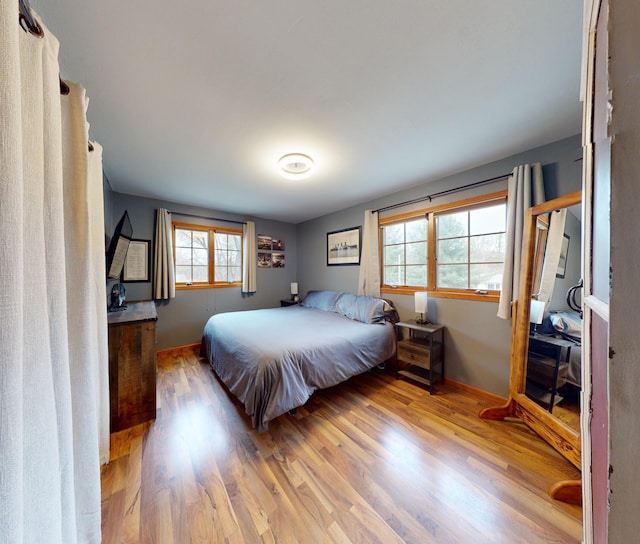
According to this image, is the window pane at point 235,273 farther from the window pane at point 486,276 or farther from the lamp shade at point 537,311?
the lamp shade at point 537,311

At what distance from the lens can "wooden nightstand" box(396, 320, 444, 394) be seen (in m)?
2.41

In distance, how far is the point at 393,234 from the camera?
10.6 ft

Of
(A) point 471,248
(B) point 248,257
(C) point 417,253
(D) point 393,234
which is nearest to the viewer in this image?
(A) point 471,248

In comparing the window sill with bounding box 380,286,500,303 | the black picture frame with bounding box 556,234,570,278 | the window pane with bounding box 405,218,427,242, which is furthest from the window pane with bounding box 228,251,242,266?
the black picture frame with bounding box 556,234,570,278

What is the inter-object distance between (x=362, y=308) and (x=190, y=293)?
8.82 feet

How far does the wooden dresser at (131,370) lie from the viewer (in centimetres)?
182

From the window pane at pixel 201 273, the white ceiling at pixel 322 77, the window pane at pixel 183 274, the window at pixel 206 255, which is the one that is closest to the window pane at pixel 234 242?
the window at pixel 206 255

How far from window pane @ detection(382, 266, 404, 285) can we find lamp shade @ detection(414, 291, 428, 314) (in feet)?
1.55

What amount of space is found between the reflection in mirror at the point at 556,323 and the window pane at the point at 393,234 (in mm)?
1468

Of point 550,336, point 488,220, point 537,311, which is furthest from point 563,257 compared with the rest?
point 488,220

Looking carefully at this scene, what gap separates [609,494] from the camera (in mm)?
258

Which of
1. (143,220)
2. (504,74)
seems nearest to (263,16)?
(504,74)

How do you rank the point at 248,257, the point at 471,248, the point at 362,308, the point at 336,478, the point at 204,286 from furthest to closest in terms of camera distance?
the point at 248,257 → the point at 204,286 → the point at 362,308 → the point at 471,248 → the point at 336,478

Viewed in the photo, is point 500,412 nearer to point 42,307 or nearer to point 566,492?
point 566,492
